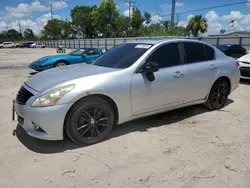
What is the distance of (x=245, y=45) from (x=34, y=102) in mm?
21796

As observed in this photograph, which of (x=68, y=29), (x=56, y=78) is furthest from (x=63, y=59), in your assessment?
(x=68, y=29)

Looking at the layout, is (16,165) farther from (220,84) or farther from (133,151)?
(220,84)

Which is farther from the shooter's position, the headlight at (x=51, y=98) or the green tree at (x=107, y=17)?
the green tree at (x=107, y=17)

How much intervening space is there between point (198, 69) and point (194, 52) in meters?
0.37

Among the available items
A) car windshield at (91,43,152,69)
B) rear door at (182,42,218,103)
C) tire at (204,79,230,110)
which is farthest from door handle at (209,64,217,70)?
car windshield at (91,43,152,69)

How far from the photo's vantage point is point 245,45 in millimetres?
20328

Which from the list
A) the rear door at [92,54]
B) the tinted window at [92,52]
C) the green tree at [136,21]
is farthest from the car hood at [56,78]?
the green tree at [136,21]

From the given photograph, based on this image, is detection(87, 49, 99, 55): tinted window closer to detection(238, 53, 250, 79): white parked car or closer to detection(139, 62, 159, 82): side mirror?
detection(238, 53, 250, 79): white parked car

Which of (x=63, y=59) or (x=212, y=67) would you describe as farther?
(x=63, y=59)

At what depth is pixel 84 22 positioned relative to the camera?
6122cm

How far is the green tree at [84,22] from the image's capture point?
201 ft

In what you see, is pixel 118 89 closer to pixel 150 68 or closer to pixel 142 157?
pixel 150 68

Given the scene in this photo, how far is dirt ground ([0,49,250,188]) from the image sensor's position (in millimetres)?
2564

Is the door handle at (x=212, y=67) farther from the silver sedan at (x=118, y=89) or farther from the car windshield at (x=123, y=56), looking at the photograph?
the car windshield at (x=123, y=56)
